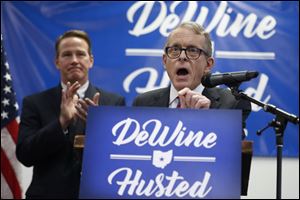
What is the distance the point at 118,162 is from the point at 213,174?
0.21 m

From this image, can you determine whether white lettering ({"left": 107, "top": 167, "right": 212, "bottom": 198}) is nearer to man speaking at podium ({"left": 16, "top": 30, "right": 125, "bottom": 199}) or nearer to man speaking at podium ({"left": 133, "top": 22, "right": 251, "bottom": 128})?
man speaking at podium ({"left": 133, "top": 22, "right": 251, "bottom": 128})

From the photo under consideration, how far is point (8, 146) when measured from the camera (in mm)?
3123

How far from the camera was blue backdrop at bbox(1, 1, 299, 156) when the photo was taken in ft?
11.0

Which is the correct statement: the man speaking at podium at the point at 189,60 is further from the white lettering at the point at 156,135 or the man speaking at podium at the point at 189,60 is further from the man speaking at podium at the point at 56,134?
the white lettering at the point at 156,135

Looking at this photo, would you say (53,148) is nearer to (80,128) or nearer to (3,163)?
(80,128)

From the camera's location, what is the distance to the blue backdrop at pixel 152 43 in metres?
3.34

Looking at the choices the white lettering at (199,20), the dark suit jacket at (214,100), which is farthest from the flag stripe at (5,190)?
the dark suit jacket at (214,100)

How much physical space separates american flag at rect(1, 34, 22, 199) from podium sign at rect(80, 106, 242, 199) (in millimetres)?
2069

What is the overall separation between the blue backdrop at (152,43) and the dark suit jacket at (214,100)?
136cm

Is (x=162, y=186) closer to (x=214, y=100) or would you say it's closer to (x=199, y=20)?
(x=214, y=100)

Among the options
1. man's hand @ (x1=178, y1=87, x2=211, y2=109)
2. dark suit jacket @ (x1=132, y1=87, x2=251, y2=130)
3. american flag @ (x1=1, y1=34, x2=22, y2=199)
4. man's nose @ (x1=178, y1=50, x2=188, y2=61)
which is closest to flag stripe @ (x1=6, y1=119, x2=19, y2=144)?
american flag @ (x1=1, y1=34, x2=22, y2=199)

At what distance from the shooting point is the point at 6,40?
11.1 ft

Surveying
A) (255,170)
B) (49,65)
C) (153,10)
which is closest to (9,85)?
(49,65)

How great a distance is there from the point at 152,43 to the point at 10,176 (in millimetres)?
1216
